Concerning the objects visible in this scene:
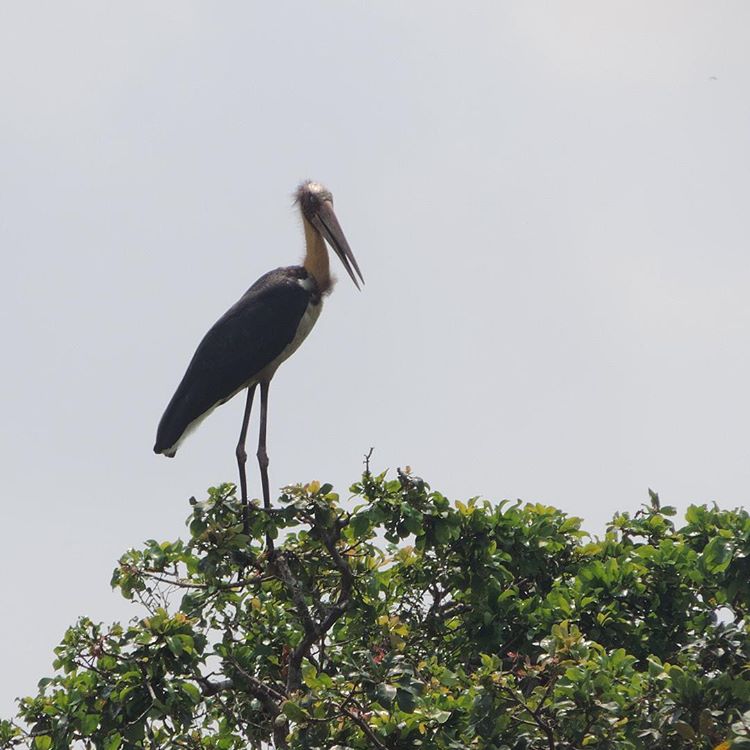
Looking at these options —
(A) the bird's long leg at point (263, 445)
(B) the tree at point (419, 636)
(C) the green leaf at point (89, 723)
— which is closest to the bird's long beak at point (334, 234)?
(A) the bird's long leg at point (263, 445)

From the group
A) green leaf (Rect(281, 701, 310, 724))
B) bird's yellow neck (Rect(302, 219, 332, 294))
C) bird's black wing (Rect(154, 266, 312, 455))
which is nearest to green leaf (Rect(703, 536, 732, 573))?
green leaf (Rect(281, 701, 310, 724))

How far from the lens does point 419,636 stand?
7445mm

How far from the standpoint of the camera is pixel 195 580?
7172 mm

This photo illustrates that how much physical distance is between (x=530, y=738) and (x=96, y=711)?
2.11 metres

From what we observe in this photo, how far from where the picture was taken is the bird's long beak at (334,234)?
1064 centimetres

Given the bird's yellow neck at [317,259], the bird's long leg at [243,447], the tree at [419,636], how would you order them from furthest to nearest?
the bird's yellow neck at [317,259] < the bird's long leg at [243,447] < the tree at [419,636]

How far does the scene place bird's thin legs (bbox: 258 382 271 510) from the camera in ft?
31.0

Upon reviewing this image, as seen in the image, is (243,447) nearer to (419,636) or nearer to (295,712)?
(419,636)

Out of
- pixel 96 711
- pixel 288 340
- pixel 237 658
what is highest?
pixel 288 340

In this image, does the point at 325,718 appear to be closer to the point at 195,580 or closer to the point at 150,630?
the point at 150,630

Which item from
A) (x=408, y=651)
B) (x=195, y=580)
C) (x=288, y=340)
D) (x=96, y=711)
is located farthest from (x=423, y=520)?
(x=288, y=340)

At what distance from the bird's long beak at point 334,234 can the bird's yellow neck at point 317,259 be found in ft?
0.18

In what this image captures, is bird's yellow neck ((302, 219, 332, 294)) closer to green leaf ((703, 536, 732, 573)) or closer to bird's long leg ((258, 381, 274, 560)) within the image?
bird's long leg ((258, 381, 274, 560))

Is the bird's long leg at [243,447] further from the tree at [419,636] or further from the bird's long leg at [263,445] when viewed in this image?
the tree at [419,636]
